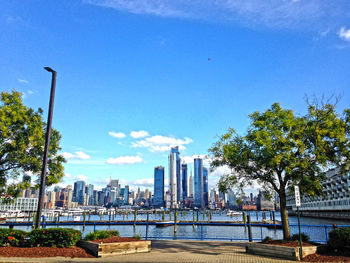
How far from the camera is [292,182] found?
16.7 meters

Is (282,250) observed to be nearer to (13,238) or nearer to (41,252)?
(41,252)

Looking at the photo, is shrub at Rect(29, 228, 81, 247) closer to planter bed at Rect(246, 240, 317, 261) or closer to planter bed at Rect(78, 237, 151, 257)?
planter bed at Rect(78, 237, 151, 257)

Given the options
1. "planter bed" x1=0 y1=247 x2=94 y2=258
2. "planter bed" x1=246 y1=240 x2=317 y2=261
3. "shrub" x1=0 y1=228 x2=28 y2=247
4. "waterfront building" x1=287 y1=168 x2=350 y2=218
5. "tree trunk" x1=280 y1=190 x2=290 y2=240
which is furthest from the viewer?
"waterfront building" x1=287 y1=168 x2=350 y2=218

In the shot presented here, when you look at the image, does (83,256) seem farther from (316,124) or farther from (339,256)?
(316,124)

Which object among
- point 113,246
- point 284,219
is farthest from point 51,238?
point 284,219

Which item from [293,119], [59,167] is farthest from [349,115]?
[59,167]

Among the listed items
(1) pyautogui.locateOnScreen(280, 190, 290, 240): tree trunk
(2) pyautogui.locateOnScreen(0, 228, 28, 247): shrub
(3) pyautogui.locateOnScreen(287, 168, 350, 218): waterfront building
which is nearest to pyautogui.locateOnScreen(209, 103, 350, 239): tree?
(1) pyautogui.locateOnScreen(280, 190, 290, 240): tree trunk

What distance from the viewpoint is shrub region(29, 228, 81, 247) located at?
45.2 ft

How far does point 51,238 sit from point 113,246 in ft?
10.9

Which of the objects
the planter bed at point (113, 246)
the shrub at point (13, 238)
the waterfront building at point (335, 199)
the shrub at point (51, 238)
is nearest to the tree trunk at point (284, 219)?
the planter bed at point (113, 246)

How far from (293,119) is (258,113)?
221 cm

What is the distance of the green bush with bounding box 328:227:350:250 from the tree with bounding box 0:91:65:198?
17477 millimetres

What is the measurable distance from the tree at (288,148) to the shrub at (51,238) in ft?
33.3

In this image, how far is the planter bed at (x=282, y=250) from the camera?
12.3 metres
